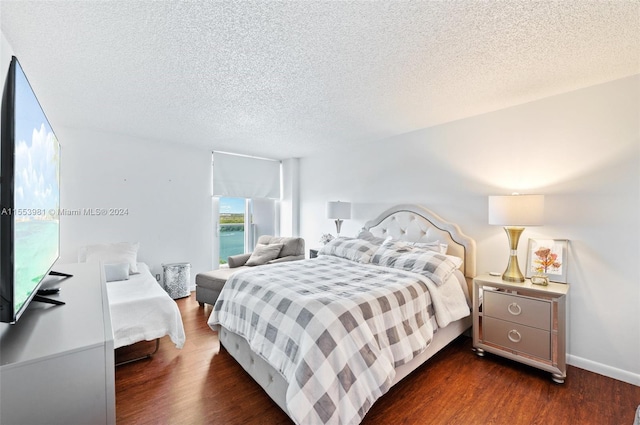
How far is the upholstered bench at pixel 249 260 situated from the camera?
3.41m

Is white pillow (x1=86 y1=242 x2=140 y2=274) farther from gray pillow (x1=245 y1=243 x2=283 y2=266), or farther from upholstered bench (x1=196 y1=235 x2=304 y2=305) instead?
gray pillow (x1=245 y1=243 x2=283 y2=266)

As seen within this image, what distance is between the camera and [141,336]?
2357mm

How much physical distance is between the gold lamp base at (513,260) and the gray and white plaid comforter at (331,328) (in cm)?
82

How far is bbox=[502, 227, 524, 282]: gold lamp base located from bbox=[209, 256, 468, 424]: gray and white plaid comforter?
818mm

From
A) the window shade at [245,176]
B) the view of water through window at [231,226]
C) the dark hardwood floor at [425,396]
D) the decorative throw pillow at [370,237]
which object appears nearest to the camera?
the dark hardwood floor at [425,396]

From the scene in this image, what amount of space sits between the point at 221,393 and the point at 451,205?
9.62 ft

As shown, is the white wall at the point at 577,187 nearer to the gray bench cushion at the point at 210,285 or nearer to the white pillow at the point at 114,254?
the gray bench cushion at the point at 210,285

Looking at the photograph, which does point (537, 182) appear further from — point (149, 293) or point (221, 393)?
point (149, 293)

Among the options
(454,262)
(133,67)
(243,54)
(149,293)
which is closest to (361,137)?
(454,262)

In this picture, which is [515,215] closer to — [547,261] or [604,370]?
[547,261]

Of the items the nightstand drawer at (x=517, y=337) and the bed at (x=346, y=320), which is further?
the nightstand drawer at (x=517, y=337)

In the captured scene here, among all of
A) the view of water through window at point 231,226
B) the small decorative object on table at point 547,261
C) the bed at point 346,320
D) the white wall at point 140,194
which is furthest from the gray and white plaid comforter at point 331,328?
the view of water through window at point 231,226

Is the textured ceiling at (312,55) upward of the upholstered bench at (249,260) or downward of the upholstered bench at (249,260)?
upward

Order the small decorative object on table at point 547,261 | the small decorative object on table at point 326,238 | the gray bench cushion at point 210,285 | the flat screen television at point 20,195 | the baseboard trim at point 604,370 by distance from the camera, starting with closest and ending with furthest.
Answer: the flat screen television at point 20,195 < the baseboard trim at point 604,370 < the small decorative object on table at point 547,261 < the gray bench cushion at point 210,285 < the small decorative object on table at point 326,238
